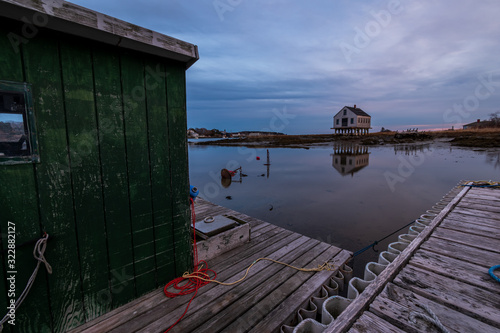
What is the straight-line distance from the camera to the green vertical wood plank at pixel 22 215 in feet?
6.88

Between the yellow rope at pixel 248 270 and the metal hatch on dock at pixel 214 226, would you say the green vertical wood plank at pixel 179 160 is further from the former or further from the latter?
the metal hatch on dock at pixel 214 226

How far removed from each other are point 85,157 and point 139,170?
64 centimetres

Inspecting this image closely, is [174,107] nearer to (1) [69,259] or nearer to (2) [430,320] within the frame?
(1) [69,259]

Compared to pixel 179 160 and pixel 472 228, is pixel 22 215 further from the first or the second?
pixel 472 228

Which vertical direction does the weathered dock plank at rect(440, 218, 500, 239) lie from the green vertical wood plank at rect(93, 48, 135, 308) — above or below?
below

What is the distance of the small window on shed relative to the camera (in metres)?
2.09

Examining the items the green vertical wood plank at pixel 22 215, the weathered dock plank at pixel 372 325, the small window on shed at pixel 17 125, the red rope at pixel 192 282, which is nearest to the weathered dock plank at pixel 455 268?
the weathered dock plank at pixel 372 325

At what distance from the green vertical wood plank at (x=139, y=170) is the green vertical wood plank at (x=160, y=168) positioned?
0.26ft

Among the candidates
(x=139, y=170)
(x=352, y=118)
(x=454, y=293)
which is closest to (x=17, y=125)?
(x=139, y=170)

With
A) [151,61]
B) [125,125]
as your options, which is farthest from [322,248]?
[151,61]

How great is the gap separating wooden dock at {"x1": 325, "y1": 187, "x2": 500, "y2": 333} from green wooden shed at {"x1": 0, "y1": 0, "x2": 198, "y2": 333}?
2715 mm

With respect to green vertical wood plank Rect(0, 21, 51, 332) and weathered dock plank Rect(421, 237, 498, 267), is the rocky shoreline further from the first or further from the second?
green vertical wood plank Rect(0, 21, 51, 332)

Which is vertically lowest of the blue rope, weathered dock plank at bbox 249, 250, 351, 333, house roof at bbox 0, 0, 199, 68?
weathered dock plank at bbox 249, 250, 351, 333

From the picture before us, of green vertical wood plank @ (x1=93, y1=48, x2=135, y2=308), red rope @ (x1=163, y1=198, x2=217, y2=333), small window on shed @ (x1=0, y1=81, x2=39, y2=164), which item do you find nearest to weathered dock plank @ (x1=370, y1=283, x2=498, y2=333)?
red rope @ (x1=163, y1=198, x2=217, y2=333)
